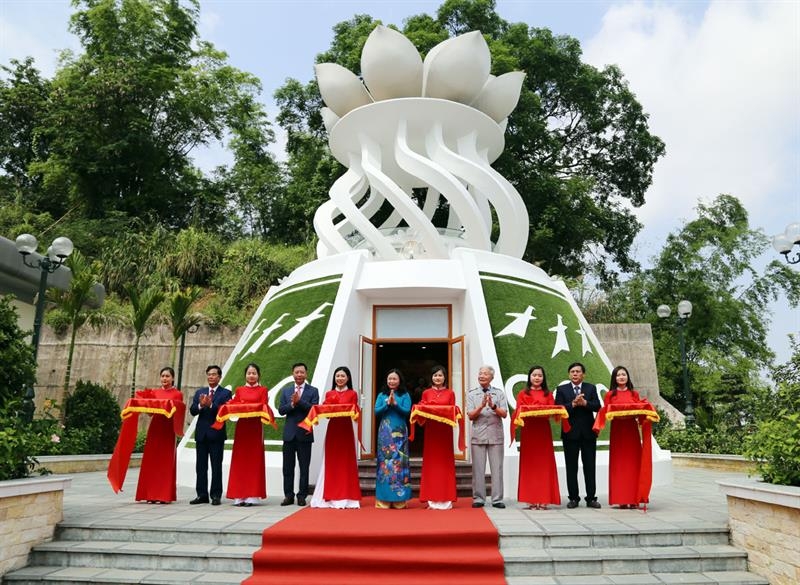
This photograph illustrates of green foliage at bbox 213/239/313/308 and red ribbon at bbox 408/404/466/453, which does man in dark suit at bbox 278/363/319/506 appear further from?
green foliage at bbox 213/239/313/308

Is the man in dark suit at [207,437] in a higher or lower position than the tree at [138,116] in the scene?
lower

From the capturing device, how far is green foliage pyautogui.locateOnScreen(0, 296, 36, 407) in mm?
5141

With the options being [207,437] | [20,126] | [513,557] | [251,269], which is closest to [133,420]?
[207,437]

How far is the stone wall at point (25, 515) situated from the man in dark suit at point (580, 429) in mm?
5155

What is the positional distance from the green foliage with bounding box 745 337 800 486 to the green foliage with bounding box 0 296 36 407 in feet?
21.9

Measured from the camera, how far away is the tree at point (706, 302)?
68.6 ft

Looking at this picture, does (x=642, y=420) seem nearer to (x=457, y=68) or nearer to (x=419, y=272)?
(x=419, y=272)

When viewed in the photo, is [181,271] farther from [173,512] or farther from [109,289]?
[173,512]

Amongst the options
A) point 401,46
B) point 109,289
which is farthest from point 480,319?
point 109,289

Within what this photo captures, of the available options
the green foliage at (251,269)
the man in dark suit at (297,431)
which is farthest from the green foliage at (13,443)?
the green foliage at (251,269)

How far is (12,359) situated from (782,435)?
680 centimetres

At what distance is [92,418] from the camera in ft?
38.2

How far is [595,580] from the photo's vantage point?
4.25 m

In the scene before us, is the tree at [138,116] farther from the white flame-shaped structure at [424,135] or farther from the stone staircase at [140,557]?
the stone staircase at [140,557]
